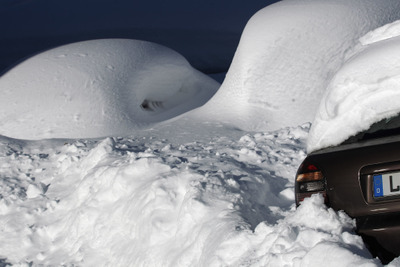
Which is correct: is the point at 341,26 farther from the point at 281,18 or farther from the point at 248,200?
the point at 248,200

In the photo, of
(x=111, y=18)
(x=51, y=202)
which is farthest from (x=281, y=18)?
(x=111, y=18)

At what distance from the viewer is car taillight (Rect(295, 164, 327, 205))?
9.36 feet

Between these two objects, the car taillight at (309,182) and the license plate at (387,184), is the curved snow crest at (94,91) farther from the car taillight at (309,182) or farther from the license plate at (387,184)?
the license plate at (387,184)

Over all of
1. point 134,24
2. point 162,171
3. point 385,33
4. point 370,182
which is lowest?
point 134,24

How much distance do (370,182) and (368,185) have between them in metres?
0.02

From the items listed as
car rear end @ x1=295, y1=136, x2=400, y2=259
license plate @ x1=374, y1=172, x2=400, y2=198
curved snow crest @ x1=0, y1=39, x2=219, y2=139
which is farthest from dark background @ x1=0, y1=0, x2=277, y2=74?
license plate @ x1=374, y1=172, x2=400, y2=198

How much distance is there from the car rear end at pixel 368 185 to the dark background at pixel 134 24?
9.80 m

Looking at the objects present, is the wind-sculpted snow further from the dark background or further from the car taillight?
the dark background

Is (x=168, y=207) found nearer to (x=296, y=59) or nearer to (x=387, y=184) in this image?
(x=387, y=184)

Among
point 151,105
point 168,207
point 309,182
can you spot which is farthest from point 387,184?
point 151,105

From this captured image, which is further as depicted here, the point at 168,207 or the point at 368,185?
the point at 168,207

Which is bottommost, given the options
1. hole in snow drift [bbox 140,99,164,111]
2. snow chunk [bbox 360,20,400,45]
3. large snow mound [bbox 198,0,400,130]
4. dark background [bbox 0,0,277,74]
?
dark background [bbox 0,0,277,74]

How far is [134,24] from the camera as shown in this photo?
14969 millimetres

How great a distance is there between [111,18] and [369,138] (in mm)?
13349
